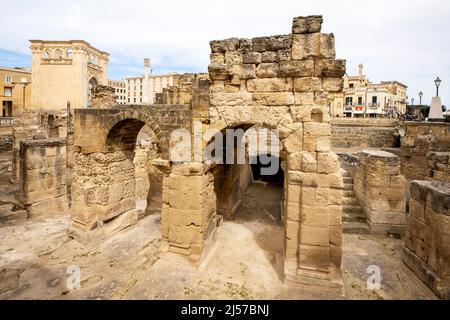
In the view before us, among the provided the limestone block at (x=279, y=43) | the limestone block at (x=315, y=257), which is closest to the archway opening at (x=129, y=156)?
the limestone block at (x=279, y=43)

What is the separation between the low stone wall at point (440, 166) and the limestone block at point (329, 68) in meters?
5.11

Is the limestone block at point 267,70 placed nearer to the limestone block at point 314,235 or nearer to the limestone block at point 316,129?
the limestone block at point 316,129

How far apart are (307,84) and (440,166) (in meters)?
5.56

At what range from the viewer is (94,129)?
23.6 ft

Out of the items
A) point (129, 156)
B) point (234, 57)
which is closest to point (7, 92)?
point (129, 156)

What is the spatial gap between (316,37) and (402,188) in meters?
5.11

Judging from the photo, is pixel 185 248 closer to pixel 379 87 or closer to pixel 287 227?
pixel 287 227

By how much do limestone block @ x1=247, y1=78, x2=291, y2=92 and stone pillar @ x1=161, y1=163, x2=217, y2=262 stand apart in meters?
1.86

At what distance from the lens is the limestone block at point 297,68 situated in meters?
4.63

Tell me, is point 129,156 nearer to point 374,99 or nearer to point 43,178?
point 43,178

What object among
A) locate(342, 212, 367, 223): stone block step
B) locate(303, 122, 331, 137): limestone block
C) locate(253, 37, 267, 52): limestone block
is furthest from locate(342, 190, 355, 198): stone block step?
locate(253, 37, 267, 52): limestone block

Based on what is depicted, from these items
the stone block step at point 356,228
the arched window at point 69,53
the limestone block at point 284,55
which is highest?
the arched window at point 69,53

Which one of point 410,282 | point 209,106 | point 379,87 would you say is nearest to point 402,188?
point 410,282

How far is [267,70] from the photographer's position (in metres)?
4.89
